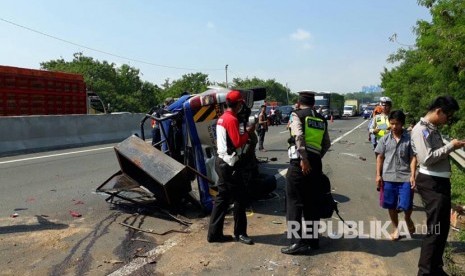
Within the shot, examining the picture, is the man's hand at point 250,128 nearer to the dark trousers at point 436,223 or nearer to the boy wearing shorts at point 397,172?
the boy wearing shorts at point 397,172

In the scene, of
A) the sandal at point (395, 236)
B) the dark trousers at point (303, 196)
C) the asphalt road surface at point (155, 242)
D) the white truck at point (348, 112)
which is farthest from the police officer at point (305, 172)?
the white truck at point (348, 112)

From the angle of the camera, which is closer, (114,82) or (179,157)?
(179,157)

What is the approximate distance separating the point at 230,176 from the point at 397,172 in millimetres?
1937

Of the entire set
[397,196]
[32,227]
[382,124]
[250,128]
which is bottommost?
[32,227]

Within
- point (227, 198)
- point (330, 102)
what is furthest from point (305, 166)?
point (330, 102)

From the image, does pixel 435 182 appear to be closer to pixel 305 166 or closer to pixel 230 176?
pixel 305 166

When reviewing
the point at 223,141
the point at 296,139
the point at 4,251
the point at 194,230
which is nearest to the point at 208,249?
the point at 194,230

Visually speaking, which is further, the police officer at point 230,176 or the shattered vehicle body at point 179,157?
the shattered vehicle body at point 179,157

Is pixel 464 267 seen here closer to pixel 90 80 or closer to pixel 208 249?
pixel 208 249

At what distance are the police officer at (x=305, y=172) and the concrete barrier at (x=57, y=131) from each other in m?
11.4

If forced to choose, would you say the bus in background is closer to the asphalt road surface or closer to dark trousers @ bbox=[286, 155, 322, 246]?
the asphalt road surface

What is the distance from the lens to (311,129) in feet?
15.7

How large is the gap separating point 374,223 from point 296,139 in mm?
2074

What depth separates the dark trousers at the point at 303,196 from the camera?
4805 mm
